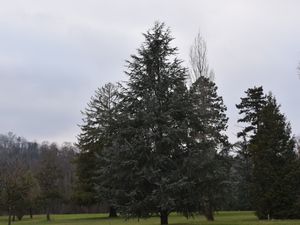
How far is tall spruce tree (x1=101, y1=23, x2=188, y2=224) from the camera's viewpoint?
23.3 m

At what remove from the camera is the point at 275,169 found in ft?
125

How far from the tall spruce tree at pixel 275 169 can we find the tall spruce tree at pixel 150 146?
1546 centimetres

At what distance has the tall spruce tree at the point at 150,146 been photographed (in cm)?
2328

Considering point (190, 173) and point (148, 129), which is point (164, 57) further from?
point (190, 173)

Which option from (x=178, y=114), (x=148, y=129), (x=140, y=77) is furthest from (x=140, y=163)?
(x=140, y=77)

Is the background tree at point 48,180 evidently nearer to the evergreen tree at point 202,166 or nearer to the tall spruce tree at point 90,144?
the tall spruce tree at point 90,144

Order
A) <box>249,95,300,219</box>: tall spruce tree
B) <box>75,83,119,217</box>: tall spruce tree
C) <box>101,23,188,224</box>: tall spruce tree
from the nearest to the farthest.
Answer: <box>101,23,188,224</box>: tall spruce tree < <box>249,95,300,219</box>: tall spruce tree < <box>75,83,119,217</box>: tall spruce tree

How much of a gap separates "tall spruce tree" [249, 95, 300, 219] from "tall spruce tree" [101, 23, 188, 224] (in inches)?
609

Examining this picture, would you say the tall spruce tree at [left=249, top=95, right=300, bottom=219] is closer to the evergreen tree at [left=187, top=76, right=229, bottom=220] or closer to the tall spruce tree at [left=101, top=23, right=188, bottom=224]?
the evergreen tree at [left=187, top=76, right=229, bottom=220]

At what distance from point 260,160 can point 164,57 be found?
16487 millimetres

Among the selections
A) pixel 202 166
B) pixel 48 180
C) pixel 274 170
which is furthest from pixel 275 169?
pixel 48 180

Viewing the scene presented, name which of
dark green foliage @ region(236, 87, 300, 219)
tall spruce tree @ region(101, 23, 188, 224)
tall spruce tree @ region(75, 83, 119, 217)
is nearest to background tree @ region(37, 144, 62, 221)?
tall spruce tree @ region(75, 83, 119, 217)

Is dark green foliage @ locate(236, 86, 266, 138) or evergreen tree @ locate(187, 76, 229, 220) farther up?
dark green foliage @ locate(236, 86, 266, 138)

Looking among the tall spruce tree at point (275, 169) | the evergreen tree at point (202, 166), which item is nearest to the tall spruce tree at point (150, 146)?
the evergreen tree at point (202, 166)
